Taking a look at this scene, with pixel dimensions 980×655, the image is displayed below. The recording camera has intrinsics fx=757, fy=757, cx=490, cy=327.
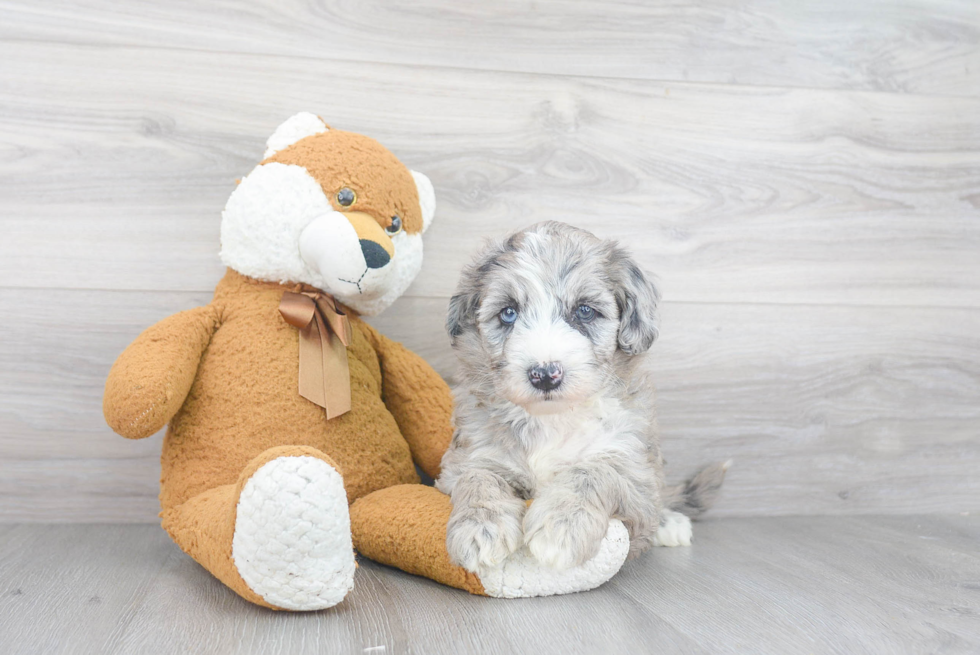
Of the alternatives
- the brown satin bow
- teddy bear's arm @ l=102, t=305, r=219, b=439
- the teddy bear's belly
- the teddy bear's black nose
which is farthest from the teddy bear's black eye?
teddy bear's arm @ l=102, t=305, r=219, b=439

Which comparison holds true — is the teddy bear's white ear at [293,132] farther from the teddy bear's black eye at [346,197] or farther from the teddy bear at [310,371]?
the teddy bear's black eye at [346,197]

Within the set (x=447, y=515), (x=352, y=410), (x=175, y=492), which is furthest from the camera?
(x=352, y=410)

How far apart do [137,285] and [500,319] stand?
3.58 ft

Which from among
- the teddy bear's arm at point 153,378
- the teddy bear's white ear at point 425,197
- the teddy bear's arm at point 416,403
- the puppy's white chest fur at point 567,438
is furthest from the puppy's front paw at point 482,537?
the teddy bear's white ear at point 425,197

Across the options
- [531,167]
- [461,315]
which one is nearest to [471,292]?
[461,315]

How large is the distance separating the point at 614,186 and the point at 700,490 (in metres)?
0.92

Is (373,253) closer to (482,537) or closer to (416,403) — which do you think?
(416,403)

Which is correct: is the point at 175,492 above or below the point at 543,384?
below

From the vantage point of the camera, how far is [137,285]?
2.06 m

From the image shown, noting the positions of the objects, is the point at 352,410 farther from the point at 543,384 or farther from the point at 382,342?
the point at 543,384

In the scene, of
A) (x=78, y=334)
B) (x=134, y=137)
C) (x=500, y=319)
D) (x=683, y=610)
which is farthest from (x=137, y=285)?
(x=683, y=610)

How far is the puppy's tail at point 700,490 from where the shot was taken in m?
2.14

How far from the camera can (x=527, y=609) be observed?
1413mm

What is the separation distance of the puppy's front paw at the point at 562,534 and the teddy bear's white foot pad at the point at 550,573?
0.08 meters
